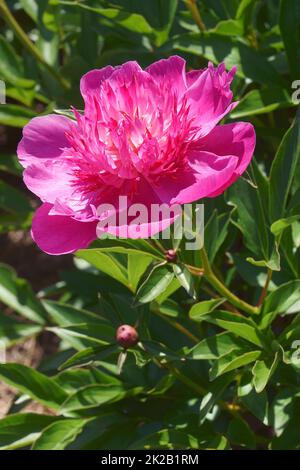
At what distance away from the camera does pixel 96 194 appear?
1.07 metres

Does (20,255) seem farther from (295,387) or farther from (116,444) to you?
(295,387)

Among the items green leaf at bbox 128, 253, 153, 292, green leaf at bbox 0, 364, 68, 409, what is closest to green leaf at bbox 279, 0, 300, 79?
green leaf at bbox 128, 253, 153, 292

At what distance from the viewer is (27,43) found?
1.78m

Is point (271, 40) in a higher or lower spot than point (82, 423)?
higher

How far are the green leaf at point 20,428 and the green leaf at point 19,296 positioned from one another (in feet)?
0.99

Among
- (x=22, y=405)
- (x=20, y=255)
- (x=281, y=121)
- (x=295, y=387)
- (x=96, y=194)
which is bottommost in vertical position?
(x=20, y=255)

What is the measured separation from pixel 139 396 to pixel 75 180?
664mm

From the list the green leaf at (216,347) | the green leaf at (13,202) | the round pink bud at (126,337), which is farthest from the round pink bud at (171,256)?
the green leaf at (13,202)

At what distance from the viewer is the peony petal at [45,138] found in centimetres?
117

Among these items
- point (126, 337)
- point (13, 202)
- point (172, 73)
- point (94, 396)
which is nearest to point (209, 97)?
point (172, 73)

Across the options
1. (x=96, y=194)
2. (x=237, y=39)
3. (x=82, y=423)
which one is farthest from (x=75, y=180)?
(x=237, y=39)

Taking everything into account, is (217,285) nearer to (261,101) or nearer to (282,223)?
(282,223)

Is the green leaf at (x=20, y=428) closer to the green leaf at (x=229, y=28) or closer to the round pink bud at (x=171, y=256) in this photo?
the round pink bud at (x=171, y=256)

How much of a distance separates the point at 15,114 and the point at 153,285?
2.87 feet
